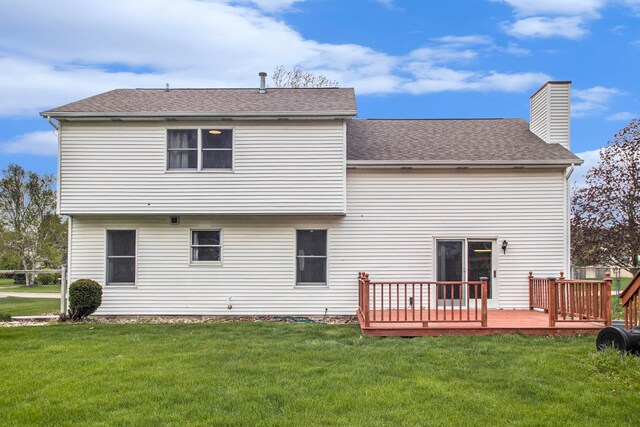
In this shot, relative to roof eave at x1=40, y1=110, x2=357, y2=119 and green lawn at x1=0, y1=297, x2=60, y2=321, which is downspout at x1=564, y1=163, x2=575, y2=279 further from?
green lawn at x1=0, y1=297, x2=60, y2=321

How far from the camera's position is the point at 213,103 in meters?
13.8

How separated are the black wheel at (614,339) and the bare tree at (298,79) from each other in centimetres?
2309

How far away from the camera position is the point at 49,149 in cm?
2203

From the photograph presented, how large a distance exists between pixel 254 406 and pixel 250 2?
13.0 metres

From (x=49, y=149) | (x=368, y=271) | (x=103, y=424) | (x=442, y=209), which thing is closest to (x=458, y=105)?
(x=442, y=209)

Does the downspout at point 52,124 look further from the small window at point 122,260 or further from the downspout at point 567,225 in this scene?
the downspout at point 567,225

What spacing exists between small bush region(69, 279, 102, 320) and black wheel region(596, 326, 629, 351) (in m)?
10.6

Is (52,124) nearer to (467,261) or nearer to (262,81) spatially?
(262,81)

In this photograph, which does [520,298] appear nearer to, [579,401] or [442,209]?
[442,209]

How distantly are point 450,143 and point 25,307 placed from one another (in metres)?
13.9

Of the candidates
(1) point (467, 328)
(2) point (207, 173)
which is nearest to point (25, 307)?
(2) point (207, 173)

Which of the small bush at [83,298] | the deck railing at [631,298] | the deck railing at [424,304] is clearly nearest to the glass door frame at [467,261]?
the deck railing at [424,304]

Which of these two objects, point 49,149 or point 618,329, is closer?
point 618,329

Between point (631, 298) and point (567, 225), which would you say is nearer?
point (631, 298)
